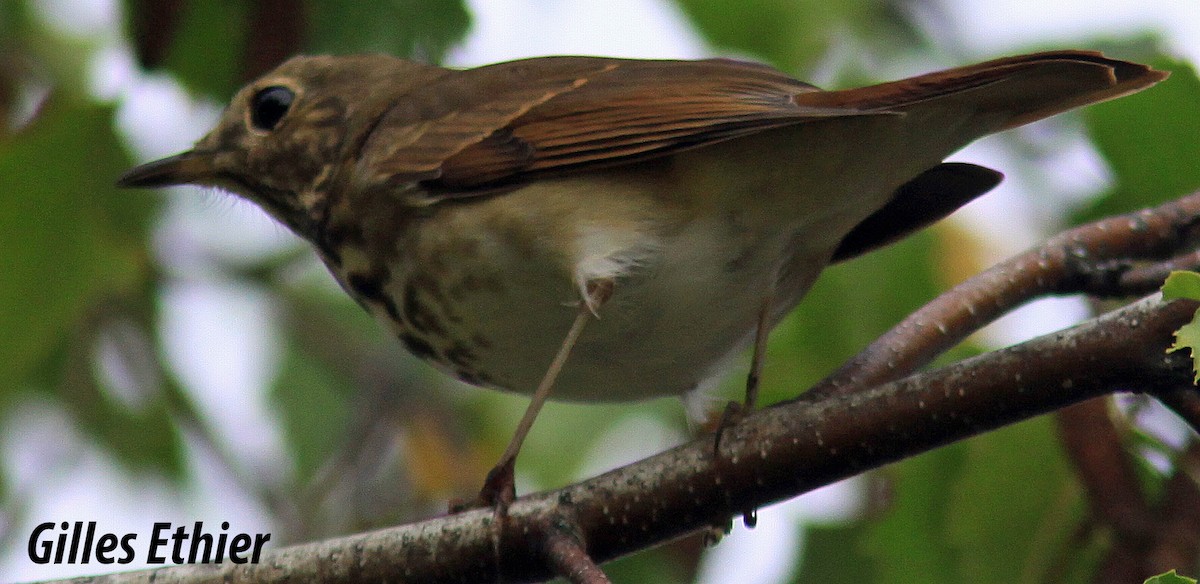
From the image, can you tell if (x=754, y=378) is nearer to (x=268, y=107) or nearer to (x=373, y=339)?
(x=268, y=107)

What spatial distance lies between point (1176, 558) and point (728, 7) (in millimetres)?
2394

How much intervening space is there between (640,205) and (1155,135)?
1.44 metres

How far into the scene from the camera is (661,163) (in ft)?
11.9

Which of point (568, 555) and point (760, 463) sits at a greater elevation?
point (760, 463)

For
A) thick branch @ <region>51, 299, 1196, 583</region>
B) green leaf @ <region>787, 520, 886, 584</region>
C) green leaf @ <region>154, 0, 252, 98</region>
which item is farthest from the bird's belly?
green leaf @ <region>154, 0, 252, 98</region>

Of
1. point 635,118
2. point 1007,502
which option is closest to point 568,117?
point 635,118

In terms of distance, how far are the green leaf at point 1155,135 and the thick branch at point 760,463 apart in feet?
3.60

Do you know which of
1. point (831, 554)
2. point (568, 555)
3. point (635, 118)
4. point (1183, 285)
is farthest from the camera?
point (831, 554)

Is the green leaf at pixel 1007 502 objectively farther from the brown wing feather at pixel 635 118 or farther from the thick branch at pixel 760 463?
the brown wing feather at pixel 635 118

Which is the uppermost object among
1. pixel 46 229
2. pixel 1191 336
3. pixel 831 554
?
pixel 1191 336

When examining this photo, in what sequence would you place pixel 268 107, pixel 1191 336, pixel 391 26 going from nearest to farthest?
pixel 1191 336 → pixel 391 26 → pixel 268 107

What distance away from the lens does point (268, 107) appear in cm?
459

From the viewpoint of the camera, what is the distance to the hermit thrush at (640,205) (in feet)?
11.2

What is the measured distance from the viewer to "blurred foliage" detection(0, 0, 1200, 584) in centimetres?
372
